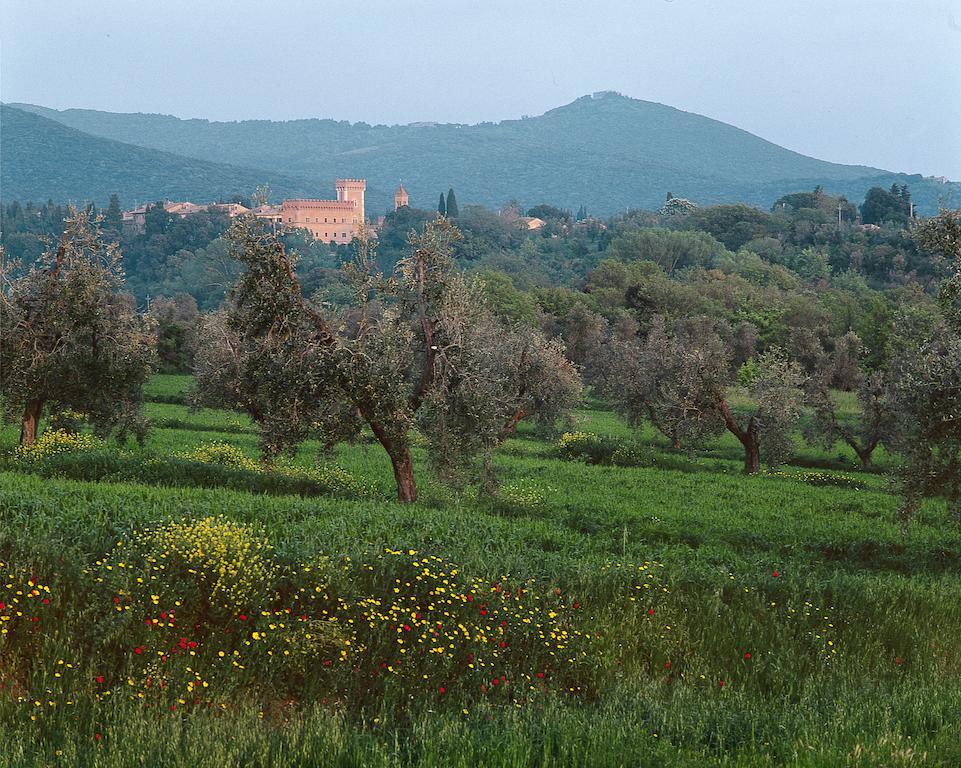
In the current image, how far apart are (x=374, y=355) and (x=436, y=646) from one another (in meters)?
12.4

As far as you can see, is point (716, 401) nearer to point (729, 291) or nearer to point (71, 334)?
point (71, 334)

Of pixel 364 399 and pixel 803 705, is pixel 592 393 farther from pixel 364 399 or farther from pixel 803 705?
Answer: pixel 803 705

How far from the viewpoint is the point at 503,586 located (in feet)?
49.0

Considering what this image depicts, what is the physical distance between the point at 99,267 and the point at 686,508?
22312 millimetres

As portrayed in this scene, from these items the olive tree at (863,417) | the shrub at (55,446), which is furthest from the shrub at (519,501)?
the olive tree at (863,417)

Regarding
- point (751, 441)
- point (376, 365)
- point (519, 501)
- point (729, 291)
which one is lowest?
point (751, 441)

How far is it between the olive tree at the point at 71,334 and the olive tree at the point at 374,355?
753 cm

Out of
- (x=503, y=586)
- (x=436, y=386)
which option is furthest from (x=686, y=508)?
(x=503, y=586)

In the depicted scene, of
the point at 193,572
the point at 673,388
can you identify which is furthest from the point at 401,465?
the point at 673,388

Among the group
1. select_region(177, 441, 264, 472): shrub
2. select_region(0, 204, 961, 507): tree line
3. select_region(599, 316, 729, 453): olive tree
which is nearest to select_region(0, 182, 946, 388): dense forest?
select_region(599, 316, 729, 453): olive tree

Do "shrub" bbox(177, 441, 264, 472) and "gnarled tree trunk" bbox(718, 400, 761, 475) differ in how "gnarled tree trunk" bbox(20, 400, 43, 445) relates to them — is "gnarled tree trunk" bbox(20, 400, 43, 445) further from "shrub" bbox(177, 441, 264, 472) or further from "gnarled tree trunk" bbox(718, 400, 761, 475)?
Result: "gnarled tree trunk" bbox(718, 400, 761, 475)

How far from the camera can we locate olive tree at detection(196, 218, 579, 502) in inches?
944

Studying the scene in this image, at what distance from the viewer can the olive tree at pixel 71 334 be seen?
30.5 meters

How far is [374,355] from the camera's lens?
24188 millimetres
